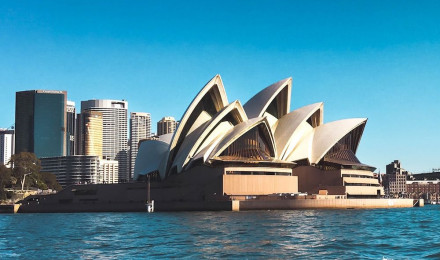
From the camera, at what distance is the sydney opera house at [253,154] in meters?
83.3

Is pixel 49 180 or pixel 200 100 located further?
pixel 49 180

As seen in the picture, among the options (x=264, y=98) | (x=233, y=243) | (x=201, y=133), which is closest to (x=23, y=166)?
(x=201, y=133)

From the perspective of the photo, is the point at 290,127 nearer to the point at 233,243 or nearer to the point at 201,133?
the point at 201,133

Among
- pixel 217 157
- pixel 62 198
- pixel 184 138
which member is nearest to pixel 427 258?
pixel 217 157

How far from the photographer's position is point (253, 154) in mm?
84875

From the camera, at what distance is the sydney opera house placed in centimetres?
8331

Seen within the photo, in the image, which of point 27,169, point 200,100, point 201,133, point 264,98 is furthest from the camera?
point 27,169

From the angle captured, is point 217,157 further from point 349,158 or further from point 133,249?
point 133,249

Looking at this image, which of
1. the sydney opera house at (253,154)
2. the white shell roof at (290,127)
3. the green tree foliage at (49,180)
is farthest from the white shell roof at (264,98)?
the green tree foliage at (49,180)

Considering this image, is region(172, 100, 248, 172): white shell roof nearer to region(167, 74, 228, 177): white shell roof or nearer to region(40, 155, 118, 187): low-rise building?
region(167, 74, 228, 177): white shell roof

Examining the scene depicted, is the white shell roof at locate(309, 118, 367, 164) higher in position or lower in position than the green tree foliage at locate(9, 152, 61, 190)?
higher

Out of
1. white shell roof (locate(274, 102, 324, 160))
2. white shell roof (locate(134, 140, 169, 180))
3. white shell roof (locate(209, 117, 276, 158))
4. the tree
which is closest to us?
white shell roof (locate(209, 117, 276, 158))

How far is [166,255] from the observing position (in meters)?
28.0

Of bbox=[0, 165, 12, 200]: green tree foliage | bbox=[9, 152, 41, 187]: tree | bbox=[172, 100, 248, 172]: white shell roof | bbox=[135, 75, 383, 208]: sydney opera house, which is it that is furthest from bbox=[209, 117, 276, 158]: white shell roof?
bbox=[9, 152, 41, 187]: tree
